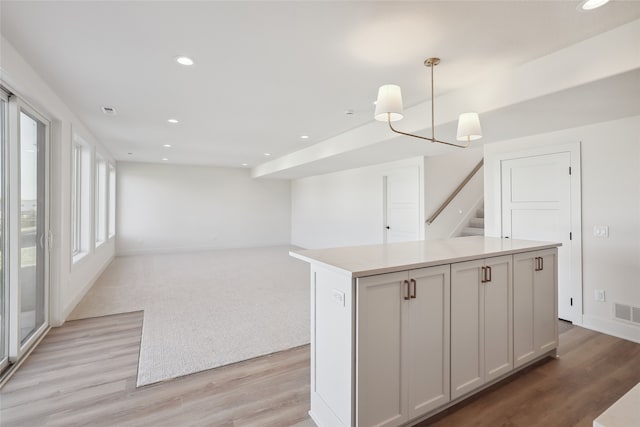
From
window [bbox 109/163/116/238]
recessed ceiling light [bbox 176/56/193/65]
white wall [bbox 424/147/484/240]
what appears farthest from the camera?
window [bbox 109/163/116/238]

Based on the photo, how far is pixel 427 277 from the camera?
71.5 inches

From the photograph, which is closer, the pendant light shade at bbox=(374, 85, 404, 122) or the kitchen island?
the kitchen island

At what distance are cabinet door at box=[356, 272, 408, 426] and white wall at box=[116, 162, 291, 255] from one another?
816 cm

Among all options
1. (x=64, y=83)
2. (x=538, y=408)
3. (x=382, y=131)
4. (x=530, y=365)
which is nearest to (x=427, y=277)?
(x=538, y=408)

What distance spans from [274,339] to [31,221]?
8.40 ft

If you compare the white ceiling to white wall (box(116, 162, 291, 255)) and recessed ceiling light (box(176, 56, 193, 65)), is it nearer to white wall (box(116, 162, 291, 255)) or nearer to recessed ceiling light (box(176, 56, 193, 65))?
recessed ceiling light (box(176, 56, 193, 65))

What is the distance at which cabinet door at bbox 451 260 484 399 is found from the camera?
76.7 inches

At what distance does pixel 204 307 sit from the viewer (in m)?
3.92

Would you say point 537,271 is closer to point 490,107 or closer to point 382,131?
point 490,107

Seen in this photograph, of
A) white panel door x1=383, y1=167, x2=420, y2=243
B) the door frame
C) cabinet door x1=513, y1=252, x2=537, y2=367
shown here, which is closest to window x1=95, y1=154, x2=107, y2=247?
white panel door x1=383, y1=167, x2=420, y2=243

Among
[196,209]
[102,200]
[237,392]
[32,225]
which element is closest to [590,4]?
[237,392]

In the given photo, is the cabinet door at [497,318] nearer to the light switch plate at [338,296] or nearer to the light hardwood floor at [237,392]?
the light hardwood floor at [237,392]

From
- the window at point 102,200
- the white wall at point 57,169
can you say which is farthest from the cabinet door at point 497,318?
the window at point 102,200

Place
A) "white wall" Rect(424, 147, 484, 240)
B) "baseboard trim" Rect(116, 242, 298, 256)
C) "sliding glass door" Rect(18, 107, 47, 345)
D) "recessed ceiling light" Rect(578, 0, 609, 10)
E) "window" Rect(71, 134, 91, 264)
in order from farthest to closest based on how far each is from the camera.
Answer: "baseboard trim" Rect(116, 242, 298, 256)
"white wall" Rect(424, 147, 484, 240)
"window" Rect(71, 134, 91, 264)
"sliding glass door" Rect(18, 107, 47, 345)
"recessed ceiling light" Rect(578, 0, 609, 10)
